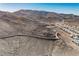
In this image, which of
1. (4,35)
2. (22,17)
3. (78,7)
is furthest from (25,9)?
(78,7)

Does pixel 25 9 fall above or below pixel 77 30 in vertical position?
above

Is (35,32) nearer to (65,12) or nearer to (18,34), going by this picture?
(18,34)

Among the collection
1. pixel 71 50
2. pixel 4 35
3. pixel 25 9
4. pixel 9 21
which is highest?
pixel 25 9

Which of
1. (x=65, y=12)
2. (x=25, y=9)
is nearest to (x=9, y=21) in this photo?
(x=25, y=9)

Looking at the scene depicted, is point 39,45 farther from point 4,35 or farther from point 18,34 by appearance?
point 4,35

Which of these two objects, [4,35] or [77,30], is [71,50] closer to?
[77,30]

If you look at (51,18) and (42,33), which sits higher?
(51,18)

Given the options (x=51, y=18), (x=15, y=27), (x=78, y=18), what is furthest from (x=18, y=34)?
(x=78, y=18)
